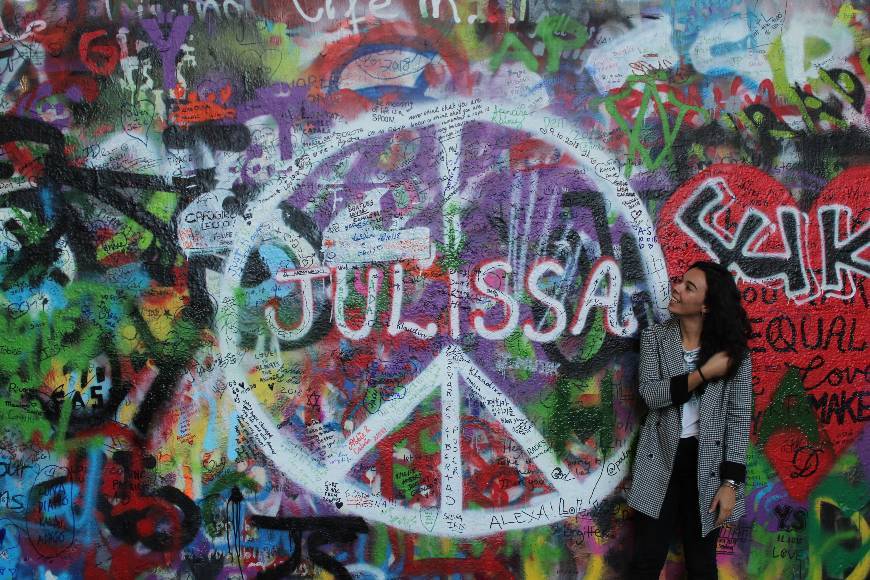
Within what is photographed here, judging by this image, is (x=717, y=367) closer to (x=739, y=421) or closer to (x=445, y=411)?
(x=739, y=421)

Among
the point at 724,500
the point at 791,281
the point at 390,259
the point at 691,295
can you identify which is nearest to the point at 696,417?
the point at 724,500

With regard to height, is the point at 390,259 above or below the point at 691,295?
above

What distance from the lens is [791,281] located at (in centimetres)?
379

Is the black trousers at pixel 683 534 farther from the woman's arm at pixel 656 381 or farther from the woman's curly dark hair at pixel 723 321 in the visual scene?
the woman's curly dark hair at pixel 723 321

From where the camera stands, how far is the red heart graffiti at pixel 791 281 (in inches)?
148

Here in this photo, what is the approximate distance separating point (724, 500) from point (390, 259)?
1.96 metres

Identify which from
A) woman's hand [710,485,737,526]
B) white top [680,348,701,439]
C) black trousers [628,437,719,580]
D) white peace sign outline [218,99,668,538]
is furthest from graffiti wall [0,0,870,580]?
woman's hand [710,485,737,526]

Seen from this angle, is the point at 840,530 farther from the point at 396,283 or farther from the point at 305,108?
the point at 305,108

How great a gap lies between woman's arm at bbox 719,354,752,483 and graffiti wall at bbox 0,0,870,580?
55cm

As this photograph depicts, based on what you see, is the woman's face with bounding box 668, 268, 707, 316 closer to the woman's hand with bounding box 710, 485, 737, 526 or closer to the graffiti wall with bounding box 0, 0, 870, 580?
the graffiti wall with bounding box 0, 0, 870, 580

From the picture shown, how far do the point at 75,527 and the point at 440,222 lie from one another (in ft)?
8.17

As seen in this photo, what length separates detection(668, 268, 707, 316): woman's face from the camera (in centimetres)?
330

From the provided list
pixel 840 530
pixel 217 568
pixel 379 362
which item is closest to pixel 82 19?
pixel 379 362

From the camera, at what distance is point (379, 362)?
3.79 metres
